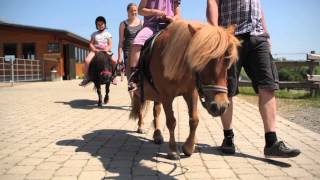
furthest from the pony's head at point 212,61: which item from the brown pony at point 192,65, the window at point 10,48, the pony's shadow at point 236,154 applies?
the window at point 10,48

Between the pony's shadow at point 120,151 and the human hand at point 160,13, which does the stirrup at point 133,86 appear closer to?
the pony's shadow at point 120,151

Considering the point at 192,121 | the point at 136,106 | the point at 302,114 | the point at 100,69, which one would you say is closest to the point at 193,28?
the point at 192,121

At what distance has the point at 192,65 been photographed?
11.1 ft

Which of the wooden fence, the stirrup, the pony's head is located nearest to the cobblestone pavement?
the stirrup

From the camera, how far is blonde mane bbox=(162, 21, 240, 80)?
3.37 m

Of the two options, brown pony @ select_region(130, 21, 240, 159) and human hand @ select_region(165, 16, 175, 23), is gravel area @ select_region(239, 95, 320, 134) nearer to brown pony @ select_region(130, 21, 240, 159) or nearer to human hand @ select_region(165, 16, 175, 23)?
brown pony @ select_region(130, 21, 240, 159)

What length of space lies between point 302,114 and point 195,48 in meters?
5.96

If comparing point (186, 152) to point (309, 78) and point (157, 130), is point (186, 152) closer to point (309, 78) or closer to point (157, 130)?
point (157, 130)

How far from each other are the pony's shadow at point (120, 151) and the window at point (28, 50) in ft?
77.2

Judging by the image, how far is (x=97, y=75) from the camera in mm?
10398

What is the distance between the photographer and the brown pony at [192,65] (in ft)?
11.1

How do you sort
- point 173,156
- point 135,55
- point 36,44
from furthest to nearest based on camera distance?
point 36,44 < point 135,55 < point 173,156

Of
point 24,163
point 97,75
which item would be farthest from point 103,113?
point 24,163

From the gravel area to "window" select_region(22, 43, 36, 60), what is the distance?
21.6 m
